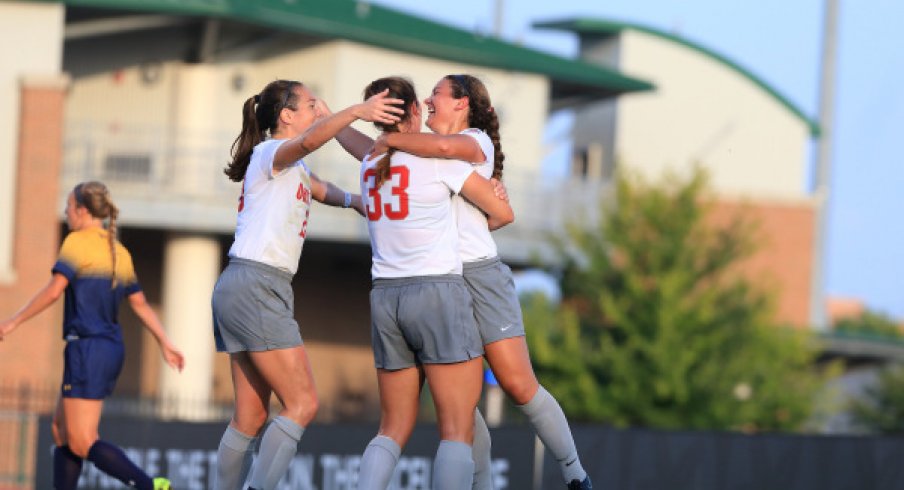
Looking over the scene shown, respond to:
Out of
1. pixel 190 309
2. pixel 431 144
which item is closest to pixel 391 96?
pixel 431 144

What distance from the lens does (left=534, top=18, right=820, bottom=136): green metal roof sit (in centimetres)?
Answer: 4528

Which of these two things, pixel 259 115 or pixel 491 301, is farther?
pixel 259 115

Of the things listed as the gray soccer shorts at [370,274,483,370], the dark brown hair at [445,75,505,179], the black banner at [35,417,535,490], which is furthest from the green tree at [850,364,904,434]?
the gray soccer shorts at [370,274,483,370]

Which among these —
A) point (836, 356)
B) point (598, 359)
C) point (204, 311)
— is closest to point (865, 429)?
point (836, 356)

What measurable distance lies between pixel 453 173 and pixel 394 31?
2769 centimetres

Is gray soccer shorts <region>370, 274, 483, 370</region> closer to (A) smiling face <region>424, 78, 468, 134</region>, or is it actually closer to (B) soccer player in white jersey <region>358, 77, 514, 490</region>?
(B) soccer player in white jersey <region>358, 77, 514, 490</region>

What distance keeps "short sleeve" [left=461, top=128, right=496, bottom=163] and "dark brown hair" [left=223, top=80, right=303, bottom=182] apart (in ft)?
3.37

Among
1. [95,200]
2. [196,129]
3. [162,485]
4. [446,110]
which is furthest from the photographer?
[196,129]

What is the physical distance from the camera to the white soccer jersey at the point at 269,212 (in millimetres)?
9281

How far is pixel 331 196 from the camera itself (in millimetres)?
9859

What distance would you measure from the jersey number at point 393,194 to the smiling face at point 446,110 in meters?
0.47

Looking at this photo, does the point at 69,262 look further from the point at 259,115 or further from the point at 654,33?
the point at 654,33

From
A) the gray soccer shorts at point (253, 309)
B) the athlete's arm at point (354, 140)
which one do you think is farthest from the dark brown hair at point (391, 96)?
the gray soccer shorts at point (253, 309)

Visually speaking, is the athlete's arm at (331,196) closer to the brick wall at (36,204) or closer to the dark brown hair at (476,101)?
the dark brown hair at (476,101)
